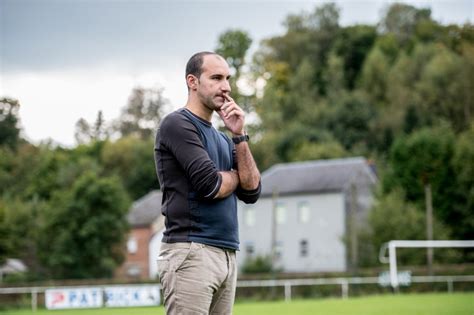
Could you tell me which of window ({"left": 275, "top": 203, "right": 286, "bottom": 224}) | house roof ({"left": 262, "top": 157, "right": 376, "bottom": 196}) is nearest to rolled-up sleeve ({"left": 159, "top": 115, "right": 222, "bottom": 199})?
house roof ({"left": 262, "top": 157, "right": 376, "bottom": 196})

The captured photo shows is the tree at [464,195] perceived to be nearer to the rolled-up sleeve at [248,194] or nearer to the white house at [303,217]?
the white house at [303,217]

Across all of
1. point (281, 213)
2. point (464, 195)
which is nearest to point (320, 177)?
point (281, 213)

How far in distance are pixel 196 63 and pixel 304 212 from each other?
209 feet

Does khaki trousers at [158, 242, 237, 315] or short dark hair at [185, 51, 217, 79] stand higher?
short dark hair at [185, 51, 217, 79]

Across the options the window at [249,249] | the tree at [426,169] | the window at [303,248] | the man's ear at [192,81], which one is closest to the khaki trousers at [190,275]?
the man's ear at [192,81]

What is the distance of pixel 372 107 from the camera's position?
Answer: 86938 millimetres

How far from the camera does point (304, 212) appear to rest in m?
68.0

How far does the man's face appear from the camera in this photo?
15.4 ft

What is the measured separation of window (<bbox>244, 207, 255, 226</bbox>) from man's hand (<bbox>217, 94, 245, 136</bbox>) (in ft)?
216

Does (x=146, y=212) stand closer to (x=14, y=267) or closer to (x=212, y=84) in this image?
(x=14, y=267)

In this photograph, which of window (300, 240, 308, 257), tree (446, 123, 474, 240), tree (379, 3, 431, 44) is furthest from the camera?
tree (379, 3, 431, 44)

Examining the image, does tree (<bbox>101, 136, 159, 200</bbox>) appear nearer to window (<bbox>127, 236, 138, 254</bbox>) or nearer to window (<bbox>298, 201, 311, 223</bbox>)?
window (<bbox>127, 236, 138, 254</bbox>)

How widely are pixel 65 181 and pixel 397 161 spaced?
27493 mm

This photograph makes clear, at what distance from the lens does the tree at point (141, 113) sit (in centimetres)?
8506
